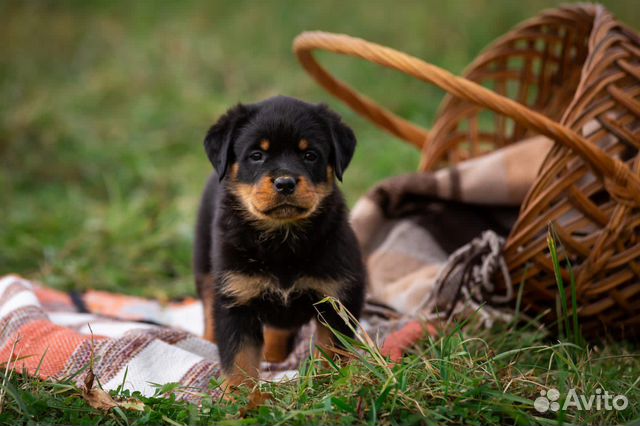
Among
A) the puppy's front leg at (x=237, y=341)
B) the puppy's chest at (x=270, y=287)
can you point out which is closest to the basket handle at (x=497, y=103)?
the puppy's chest at (x=270, y=287)

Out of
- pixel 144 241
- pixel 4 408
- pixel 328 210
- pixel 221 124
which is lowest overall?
pixel 144 241

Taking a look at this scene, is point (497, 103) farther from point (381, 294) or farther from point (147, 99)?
point (147, 99)

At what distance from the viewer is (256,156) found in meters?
2.75

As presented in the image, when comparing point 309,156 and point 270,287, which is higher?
point 309,156

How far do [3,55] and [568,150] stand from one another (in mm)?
7116

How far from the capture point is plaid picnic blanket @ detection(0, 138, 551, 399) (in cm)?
278

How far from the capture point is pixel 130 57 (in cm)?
845

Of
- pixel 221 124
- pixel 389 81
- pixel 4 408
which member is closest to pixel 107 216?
pixel 221 124

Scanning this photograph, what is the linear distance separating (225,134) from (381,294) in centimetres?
151

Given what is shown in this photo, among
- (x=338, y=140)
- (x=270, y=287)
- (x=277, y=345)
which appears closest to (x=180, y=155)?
(x=277, y=345)

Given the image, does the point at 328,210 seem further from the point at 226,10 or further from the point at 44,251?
the point at 226,10

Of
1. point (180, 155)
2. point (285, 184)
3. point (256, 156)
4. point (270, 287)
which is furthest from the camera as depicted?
point (180, 155)

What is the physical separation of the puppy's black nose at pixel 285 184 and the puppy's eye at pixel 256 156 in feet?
0.78

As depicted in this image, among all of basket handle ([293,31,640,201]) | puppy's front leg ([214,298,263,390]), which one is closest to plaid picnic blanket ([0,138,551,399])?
puppy's front leg ([214,298,263,390])
